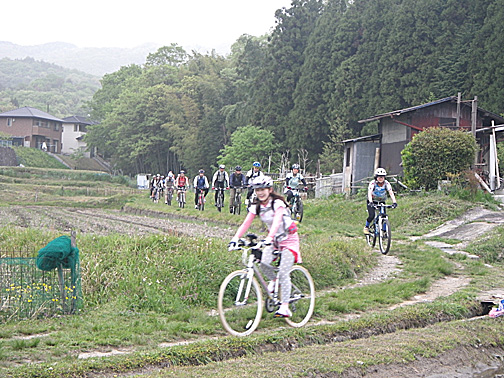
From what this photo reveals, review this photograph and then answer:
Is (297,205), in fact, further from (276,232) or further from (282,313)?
(276,232)

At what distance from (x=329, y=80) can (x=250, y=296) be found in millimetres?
39459

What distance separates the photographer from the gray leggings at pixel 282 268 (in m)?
7.32

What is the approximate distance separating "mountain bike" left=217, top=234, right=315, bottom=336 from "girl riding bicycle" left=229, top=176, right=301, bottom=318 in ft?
0.29

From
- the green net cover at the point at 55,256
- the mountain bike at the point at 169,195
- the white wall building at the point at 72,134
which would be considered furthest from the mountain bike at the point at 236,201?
the white wall building at the point at 72,134

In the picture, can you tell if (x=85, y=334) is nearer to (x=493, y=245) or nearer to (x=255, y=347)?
(x=255, y=347)

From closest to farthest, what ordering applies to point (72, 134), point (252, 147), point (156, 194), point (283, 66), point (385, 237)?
point (385, 237) → point (156, 194) → point (252, 147) → point (283, 66) → point (72, 134)

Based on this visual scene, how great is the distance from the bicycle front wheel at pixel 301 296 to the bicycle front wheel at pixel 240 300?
595mm

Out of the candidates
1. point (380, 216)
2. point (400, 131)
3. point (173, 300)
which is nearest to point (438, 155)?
point (400, 131)

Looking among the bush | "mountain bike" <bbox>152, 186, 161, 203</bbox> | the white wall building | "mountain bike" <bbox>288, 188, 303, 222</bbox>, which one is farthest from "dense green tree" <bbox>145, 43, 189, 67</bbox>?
"mountain bike" <bbox>288, 188, 303, 222</bbox>

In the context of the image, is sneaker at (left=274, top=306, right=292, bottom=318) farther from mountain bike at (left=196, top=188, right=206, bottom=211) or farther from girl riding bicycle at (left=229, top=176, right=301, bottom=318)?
mountain bike at (left=196, top=188, right=206, bottom=211)

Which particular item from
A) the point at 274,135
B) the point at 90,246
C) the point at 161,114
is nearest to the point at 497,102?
the point at 274,135

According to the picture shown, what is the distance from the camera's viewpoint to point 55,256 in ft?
26.7

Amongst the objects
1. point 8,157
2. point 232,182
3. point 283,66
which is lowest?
point 232,182

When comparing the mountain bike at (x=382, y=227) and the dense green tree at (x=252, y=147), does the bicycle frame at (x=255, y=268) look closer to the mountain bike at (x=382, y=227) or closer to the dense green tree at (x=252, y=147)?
the mountain bike at (x=382, y=227)
